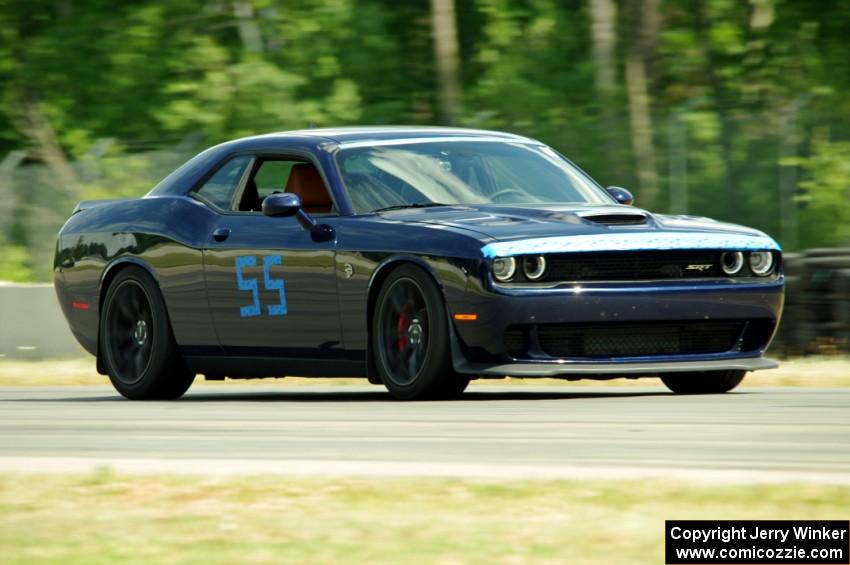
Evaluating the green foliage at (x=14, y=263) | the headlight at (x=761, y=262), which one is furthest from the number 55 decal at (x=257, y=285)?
the green foliage at (x=14, y=263)

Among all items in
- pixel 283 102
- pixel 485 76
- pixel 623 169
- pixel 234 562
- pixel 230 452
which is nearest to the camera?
pixel 234 562

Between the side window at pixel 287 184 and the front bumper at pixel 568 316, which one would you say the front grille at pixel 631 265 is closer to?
the front bumper at pixel 568 316

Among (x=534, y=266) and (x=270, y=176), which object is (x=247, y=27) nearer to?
(x=270, y=176)

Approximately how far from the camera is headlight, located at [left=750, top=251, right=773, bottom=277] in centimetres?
1086

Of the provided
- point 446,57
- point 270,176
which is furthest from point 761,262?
point 446,57

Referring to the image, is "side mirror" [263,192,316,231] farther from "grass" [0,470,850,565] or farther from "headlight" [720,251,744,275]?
"grass" [0,470,850,565]

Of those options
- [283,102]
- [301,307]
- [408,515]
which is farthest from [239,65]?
[408,515]

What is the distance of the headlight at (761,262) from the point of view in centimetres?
1086

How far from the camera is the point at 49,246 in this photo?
64.9 feet

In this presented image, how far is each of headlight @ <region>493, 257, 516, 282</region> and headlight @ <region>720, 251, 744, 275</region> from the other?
1.25 meters

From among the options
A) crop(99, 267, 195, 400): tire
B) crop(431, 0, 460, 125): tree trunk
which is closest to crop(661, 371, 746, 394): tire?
crop(99, 267, 195, 400): tire

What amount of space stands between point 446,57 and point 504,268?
58.5ft

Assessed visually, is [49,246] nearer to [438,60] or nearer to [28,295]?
[28,295]

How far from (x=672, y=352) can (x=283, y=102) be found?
16.8m
